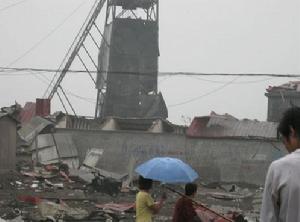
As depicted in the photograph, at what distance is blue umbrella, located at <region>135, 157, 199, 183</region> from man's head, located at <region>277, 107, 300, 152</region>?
4.53 meters

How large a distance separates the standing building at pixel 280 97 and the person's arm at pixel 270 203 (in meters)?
30.3

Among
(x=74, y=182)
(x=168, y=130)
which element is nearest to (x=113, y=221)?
(x=74, y=182)

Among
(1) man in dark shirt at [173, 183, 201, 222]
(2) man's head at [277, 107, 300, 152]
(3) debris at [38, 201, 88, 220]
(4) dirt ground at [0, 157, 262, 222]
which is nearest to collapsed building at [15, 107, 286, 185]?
(4) dirt ground at [0, 157, 262, 222]

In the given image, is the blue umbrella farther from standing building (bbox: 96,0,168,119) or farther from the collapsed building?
standing building (bbox: 96,0,168,119)

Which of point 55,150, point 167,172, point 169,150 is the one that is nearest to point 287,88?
point 169,150

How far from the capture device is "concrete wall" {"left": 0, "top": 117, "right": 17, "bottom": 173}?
21.5 m

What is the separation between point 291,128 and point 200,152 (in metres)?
24.2

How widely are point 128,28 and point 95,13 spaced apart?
8.13 feet

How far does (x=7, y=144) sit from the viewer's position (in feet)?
71.2

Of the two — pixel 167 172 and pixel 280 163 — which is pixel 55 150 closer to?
pixel 167 172

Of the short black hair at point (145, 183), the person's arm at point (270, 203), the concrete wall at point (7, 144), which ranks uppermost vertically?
the person's arm at point (270, 203)

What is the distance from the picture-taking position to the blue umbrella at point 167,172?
8109 millimetres

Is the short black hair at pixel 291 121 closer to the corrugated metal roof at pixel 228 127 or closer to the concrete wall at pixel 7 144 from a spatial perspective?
the concrete wall at pixel 7 144

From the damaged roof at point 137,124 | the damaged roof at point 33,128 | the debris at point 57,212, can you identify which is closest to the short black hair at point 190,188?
the debris at point 57,212
